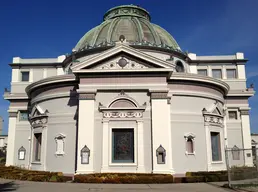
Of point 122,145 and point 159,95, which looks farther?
point 159,95

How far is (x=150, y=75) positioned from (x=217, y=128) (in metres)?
8.57

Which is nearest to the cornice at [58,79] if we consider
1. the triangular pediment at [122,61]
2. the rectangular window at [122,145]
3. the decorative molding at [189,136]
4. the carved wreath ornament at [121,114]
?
the triangular pediment at [122,61]

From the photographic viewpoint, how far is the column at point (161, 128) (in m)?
22.1

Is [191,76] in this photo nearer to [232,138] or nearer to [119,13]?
[232,138]

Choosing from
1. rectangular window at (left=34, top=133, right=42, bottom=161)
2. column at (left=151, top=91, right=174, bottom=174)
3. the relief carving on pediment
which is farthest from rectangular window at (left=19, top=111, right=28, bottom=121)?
column at (left=151, top=91, right=174, bottom=174)

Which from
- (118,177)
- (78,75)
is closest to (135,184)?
(118,177)

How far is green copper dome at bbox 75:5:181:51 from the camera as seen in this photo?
107 feet

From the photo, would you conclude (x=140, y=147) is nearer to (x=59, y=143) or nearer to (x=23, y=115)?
(x=59, y=143)

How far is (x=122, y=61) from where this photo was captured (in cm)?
2428

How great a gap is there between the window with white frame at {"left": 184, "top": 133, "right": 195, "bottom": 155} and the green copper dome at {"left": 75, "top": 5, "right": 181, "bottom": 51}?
1196 cm

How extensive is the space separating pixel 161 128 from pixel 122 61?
649 centimetres

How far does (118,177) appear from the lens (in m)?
20.0

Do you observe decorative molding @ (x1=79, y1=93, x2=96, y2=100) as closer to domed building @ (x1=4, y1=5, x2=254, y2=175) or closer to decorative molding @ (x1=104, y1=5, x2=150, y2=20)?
domed building @ (x1=4, y1=5, x2=254, y2=175)

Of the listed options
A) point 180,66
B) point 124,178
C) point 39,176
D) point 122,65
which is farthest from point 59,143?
point 180,66
